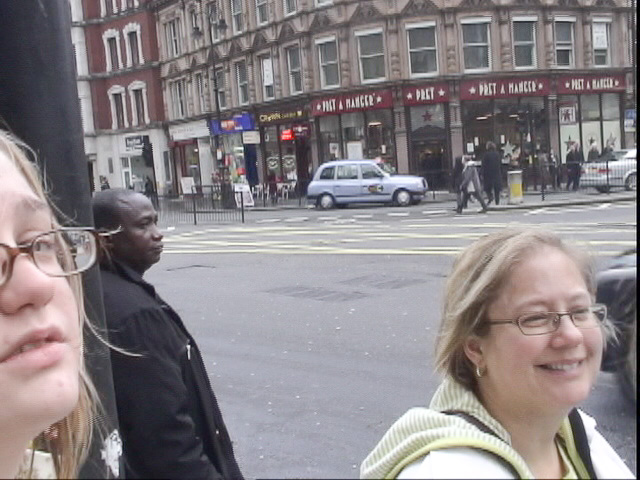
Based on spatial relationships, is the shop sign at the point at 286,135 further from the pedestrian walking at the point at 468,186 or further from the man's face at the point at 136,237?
the man's face at the point at 136,237

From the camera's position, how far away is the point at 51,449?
0.88 m

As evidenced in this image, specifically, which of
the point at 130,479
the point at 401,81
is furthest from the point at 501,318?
the point at 401,81

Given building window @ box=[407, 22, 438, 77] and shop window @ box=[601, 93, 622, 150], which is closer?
building window @ box=[407, 22, 438, 77]

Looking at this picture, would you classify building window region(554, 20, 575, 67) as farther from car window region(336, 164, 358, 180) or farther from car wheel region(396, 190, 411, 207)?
car window region(336, 164, 358, 180)

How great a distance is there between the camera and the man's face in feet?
8.42

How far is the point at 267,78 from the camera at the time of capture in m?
29.7

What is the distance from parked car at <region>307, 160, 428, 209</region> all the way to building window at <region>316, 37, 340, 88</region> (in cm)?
595

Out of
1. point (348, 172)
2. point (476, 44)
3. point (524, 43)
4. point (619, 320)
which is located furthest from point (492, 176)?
point (619, 320)

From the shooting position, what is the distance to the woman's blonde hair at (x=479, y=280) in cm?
120

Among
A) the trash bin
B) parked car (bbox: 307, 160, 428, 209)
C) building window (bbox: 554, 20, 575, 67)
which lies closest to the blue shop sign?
parked car (bbox: 307, 160, 428, 209)

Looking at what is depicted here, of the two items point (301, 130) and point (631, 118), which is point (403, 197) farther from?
point (631, 118)

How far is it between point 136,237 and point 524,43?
85.0ft

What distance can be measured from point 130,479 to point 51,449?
0.10m

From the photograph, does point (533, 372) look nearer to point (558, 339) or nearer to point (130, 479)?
point (558, 339)
